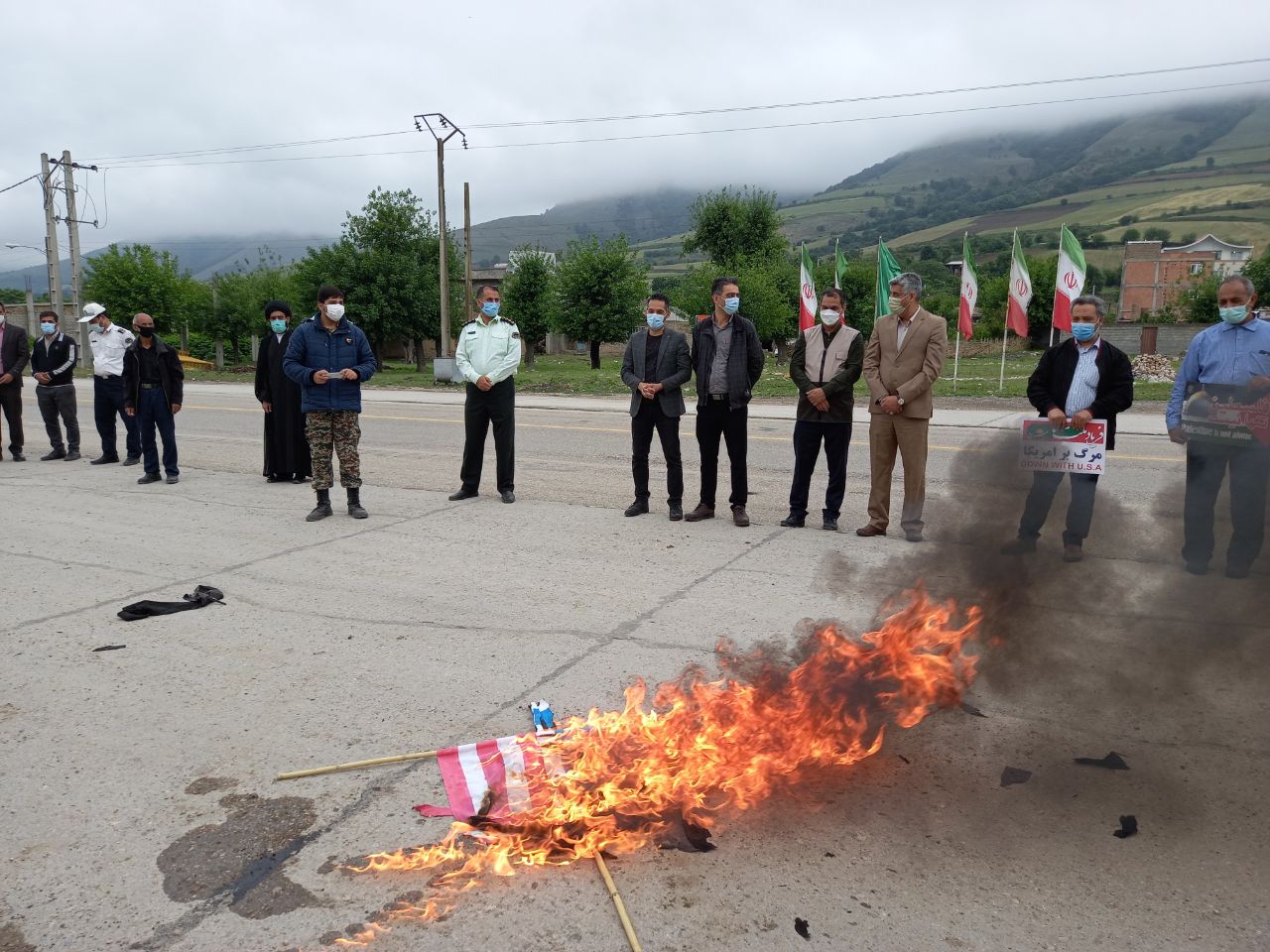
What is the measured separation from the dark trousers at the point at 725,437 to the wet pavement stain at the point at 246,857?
5316 mm

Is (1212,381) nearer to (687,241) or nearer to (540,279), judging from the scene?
(540,279)

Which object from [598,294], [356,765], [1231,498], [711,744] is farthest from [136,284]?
[711,744]

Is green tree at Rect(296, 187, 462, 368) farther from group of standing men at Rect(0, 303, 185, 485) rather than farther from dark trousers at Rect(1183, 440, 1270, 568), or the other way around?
dark trousers at Rect(1183, 440, 1270, 568)

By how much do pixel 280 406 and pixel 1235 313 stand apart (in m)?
8.91

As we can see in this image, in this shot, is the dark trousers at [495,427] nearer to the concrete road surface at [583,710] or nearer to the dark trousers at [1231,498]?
the concrete road surface at [583,710]

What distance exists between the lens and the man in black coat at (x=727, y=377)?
7.97m

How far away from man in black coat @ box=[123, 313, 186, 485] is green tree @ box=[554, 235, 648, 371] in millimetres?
36614

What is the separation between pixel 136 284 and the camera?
41719 mm

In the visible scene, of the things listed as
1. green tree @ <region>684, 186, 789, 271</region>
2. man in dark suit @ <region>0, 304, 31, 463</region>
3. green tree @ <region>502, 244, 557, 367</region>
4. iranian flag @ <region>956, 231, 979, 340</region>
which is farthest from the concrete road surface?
green tree @ <region>684, 186, 789, 271</region>

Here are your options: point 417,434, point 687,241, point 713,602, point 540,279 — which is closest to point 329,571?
point 713,602

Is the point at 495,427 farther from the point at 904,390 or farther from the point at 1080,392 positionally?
the point at 1080,392

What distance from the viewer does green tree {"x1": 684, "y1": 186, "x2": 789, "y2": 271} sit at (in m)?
67.4

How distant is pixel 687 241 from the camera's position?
227 ft

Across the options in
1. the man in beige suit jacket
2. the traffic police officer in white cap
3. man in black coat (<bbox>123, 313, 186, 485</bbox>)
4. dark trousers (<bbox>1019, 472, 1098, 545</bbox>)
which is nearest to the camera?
dark trousers (<bbox>1019, 472, 1098, 545</bbox>)
